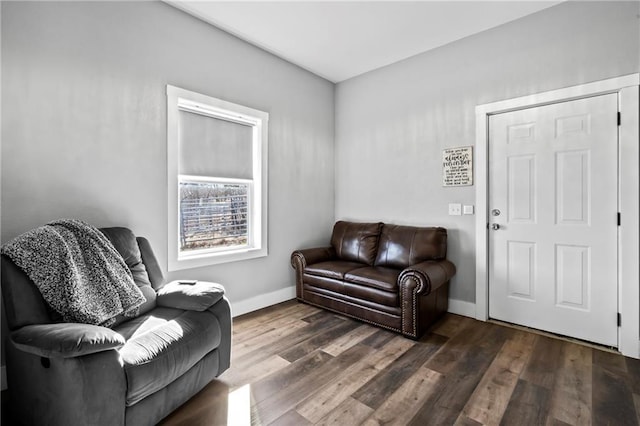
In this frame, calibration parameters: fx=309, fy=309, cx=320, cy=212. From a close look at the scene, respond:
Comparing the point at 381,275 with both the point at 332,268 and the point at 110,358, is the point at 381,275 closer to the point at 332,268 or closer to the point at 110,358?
the point at 332,268

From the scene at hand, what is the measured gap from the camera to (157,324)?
1.83 metres

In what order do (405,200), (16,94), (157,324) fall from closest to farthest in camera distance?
(157,324) → (16,94) → (405,200)

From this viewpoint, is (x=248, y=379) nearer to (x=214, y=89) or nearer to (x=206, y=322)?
(x=206, y=322)

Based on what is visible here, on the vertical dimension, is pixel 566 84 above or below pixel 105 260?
above

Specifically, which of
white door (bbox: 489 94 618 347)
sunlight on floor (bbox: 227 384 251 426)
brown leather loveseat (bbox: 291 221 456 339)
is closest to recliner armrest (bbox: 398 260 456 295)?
brown leather loveseat (bbox: 291 221 456 339)

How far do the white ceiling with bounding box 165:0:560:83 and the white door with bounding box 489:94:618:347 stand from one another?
3.12ft

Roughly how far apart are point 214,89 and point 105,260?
1899 mm

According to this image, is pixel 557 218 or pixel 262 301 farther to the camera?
pixel 262 301

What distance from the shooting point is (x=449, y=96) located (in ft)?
11.0

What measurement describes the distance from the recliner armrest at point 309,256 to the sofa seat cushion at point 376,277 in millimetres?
618

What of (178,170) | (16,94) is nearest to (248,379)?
(178,170)

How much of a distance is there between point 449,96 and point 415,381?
9.23ft

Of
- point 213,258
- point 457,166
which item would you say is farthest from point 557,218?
point 213,258

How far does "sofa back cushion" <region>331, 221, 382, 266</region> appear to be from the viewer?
3551mm
